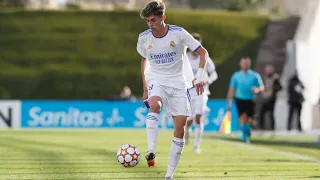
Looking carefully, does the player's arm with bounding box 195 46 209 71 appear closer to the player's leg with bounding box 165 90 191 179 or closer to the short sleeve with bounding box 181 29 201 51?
the short sleeve with bounding box 181 29 201 51

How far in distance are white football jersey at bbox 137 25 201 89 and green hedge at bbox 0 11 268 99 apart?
39.5 meters

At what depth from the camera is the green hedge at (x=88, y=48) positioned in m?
52.5

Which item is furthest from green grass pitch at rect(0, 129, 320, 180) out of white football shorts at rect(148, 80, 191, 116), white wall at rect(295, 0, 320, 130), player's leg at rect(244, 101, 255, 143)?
white wall at rect(295, 0, 320, 130)

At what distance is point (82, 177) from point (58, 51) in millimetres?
43304

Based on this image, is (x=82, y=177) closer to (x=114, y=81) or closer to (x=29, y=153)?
(x=29, y=153)

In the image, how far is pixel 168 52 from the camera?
11352 millimetres

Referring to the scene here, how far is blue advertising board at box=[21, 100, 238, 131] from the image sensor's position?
34.8 meters

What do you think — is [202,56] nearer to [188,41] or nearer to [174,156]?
[188,41]

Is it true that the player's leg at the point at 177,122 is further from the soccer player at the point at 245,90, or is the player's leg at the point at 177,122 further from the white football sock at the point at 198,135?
the soccer player at the point at 245,90

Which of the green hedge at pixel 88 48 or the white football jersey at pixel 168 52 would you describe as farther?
the green hedge at pixel 88 48

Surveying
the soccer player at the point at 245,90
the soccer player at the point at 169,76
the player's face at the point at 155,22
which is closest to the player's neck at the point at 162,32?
the soccer player at the point at 169,76

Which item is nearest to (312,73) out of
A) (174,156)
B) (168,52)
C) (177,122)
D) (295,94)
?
(295,94)

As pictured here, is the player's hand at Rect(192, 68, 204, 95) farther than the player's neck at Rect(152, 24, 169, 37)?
No

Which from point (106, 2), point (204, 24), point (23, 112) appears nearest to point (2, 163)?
point (23, 112)
